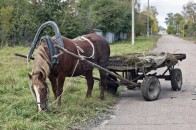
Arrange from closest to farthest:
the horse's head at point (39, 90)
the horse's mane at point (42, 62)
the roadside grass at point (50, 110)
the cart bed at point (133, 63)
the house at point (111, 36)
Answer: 1. the roadside grass at point (50, 110)
2. the horse's head at point (39, 90)
3. the horse's mane at point (42, 62)
4. the cart bed at point (133, 63)
5. the house at point (111, 36)

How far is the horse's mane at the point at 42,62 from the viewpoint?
7.28 m

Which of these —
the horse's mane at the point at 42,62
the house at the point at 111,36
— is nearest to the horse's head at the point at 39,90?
the horse's mane at the point at 42,62

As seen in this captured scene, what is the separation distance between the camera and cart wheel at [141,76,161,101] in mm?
9320

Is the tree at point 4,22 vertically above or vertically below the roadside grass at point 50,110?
above

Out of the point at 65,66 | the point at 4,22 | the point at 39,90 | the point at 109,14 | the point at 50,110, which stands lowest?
the point at 50,110

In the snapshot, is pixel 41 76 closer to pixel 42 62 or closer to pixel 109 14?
pixel 42 62

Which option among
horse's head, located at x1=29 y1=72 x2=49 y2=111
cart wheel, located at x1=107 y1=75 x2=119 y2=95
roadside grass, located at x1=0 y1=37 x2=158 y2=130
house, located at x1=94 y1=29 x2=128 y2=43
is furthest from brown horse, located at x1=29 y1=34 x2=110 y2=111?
house, located at x1=94 y1=29 x2=128 y2=43

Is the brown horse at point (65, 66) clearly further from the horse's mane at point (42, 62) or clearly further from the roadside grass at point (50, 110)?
the roadside grass at point (50, 110)

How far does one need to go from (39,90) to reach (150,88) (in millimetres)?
3480

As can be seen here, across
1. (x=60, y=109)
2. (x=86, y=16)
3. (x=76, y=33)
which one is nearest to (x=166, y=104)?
(x=60, y=109)

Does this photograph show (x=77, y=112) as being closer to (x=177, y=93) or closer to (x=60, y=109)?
(x=60, y=109)

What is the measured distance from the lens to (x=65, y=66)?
8086 millimetres

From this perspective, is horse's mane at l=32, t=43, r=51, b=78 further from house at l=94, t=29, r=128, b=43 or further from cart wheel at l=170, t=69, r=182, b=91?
house at l=94, t=29, r=128, b=43

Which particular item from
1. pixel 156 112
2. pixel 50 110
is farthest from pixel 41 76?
pixel 156 112
